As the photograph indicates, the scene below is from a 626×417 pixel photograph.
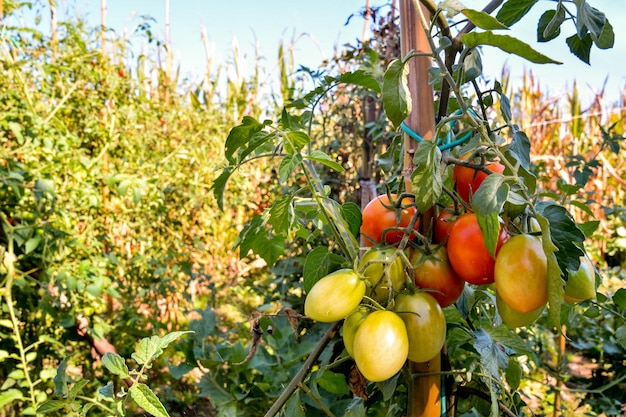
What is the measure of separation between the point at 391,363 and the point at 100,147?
1.77 m

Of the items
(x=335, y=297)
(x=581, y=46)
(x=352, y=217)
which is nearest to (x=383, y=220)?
(x=352, y=217)

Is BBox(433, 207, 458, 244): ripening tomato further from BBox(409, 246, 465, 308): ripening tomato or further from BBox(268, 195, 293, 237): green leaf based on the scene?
BBox(268, 195, 293, 237): green leaf

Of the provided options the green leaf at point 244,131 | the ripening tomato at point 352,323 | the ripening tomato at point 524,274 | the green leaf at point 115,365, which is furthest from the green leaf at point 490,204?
the green leaf at point 115,365

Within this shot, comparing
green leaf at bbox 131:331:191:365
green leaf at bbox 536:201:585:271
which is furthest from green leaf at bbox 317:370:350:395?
green leaf at bbox 536:201:585:271

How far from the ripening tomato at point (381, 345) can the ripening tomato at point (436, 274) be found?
0.07m

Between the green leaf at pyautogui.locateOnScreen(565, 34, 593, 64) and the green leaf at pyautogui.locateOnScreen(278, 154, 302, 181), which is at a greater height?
the green leaf at pyautogui.locateOnScreen(565, 34, 593, 64)

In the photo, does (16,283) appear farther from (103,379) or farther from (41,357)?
(103,379)

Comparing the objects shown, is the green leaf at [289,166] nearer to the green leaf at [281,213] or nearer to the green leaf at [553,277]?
the green leaf at [281,213]

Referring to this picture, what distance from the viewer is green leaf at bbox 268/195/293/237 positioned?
1.69 feet

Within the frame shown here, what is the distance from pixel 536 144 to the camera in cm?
460

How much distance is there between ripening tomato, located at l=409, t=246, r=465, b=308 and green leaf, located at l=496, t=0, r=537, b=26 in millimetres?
209

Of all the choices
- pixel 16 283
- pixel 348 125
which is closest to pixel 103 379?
pixel 16 283

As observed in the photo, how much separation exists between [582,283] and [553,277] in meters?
0.07

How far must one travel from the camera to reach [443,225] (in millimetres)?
503
